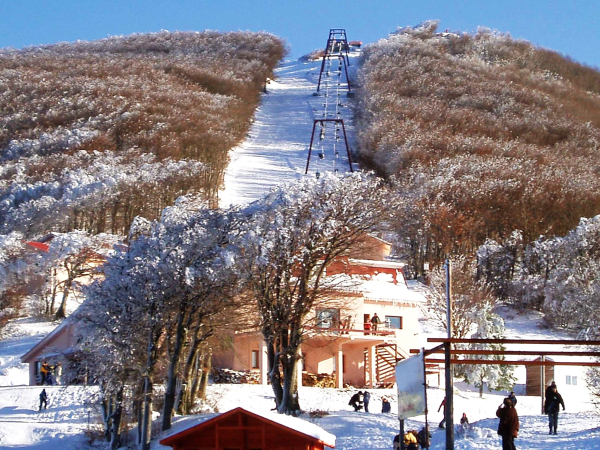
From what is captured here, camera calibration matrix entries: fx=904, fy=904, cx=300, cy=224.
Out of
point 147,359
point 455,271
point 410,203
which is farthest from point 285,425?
point 410,203

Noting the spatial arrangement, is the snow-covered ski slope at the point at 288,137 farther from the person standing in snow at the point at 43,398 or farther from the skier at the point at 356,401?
the person standing in snow at the point at 43,398

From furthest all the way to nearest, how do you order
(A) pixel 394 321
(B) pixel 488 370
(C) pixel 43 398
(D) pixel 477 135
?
1. (D) pixel 477 135
2. (A) pixel 394 321
3. (B) pixel 488 370
4. (C) pixel 43 398

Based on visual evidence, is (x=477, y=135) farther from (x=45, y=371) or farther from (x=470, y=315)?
(x=45, y=371)

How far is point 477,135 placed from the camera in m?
82.6

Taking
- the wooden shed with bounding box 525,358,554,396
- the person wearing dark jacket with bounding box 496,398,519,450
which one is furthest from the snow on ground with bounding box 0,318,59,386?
the person wearing dark jacket with bounding box 496,398,519,450

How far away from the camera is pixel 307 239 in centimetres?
2616

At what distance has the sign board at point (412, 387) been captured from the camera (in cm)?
1294

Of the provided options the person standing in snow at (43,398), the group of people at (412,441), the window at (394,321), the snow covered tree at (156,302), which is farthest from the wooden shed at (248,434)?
the window at (394,321)

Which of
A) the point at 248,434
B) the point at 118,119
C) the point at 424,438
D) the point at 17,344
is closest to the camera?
the point at 248,434

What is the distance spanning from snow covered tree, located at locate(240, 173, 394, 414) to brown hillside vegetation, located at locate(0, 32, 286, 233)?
984 inches

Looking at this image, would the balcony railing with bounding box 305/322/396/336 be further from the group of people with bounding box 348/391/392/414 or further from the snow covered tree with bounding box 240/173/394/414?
the snow covered tree with bounding box 240/173/394/414

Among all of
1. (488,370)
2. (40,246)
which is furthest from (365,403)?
(40,246)

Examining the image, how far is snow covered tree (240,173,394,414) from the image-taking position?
25219mm

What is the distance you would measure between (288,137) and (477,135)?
56.7ft
